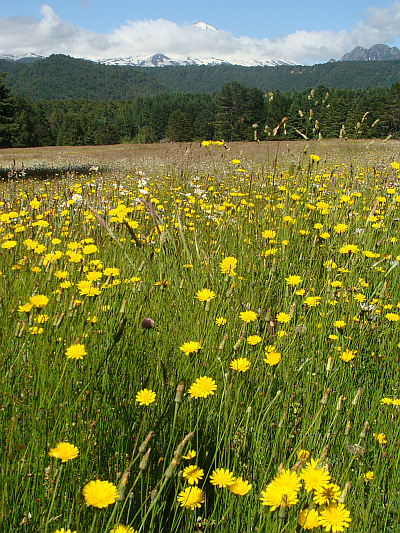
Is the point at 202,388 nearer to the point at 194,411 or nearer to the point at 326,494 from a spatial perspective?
the point at 194,411

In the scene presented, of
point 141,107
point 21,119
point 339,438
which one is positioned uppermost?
point 141,107

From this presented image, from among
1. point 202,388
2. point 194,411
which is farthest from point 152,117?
point 202,388

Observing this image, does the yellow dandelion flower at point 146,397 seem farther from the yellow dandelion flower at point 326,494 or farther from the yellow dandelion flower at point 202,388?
the yellow dandelion flower at point 326,494

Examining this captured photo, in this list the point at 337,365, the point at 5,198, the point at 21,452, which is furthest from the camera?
the point at 5,198

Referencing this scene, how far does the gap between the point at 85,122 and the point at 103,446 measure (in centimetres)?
8965

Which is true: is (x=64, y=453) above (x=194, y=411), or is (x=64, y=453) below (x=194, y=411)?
above

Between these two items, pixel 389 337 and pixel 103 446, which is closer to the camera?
pixel 103 446

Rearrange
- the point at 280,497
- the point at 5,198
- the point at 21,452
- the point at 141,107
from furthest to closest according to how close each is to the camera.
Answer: the point at 141,107, the point at 5,198, the point at 21,452, the point at 280,497

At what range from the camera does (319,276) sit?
2.83m

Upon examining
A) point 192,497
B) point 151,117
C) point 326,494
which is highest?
point 151,117

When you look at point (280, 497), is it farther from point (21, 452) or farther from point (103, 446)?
point (21, 452)

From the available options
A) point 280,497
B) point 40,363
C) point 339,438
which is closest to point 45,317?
point 40,363

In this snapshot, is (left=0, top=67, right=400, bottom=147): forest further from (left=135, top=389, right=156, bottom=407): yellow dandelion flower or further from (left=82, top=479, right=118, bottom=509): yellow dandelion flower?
(left=82, top=479, right=118, bottom=509): yellow dandelion flower

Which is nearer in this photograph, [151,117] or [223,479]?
[223,479]
